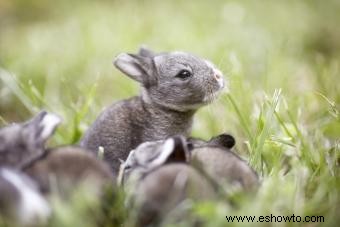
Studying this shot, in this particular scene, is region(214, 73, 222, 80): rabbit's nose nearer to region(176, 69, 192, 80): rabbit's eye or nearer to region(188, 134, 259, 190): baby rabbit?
region(176, 69, 192, 80): rabbit's eye

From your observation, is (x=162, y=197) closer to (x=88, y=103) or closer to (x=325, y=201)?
(x=325, y=201)

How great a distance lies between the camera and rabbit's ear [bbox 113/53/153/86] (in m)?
5.44

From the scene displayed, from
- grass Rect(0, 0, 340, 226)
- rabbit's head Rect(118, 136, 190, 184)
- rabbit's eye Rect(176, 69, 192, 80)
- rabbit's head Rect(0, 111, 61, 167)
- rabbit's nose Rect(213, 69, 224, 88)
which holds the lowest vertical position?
grass Rect(0, 0, 340, 226)

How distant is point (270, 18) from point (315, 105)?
4186 millimetres

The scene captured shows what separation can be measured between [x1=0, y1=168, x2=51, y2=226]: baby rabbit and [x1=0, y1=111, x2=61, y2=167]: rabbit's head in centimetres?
24

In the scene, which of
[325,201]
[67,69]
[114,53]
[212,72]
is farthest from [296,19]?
[325,201]

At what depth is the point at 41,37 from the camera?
9586 millimetres

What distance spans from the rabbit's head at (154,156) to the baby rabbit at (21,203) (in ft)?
1.78

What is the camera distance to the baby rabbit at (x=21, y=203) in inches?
126

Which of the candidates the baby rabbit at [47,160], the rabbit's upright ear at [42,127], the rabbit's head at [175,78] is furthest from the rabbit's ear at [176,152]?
the rabbit's head at [175,78]

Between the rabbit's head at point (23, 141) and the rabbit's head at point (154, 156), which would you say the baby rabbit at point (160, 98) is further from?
the rabbit's head at point (23, 141)

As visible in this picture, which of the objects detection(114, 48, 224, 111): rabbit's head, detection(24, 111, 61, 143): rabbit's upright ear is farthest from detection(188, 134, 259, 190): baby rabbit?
detection(114, 48, 224, 111): rabbit's head

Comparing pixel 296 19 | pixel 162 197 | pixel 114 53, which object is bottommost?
pixel 296 19

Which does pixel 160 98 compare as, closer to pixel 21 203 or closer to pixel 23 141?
pixel 23 141
